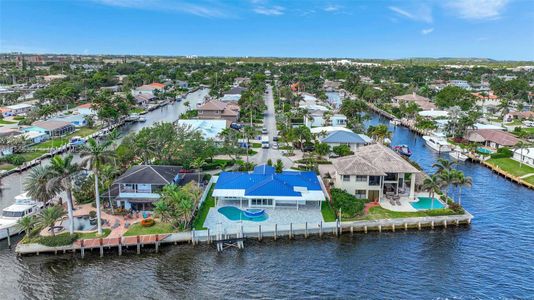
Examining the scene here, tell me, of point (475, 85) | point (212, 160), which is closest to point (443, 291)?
point (212, 160)

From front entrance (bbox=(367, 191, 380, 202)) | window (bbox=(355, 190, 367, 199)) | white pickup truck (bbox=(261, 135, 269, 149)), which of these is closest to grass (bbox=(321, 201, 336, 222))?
window (bbox=(355, 190, 367, 199))

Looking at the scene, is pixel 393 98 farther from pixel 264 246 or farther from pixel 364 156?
pixel 264 246

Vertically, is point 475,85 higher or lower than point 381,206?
higher

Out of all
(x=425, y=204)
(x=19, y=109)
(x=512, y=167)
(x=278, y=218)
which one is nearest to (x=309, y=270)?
(x=278, y=218)

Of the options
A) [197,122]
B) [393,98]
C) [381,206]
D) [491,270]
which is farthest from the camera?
[393,98]

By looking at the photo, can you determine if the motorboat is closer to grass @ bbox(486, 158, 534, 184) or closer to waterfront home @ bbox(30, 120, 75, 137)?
grass @ bbox(486, 158, 534, 184)

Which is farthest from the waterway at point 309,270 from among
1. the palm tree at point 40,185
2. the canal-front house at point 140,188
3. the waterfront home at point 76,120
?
the waterfront home at point 76,120

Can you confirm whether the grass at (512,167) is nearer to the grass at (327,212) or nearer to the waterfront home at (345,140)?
the waterfront home at (345,140)

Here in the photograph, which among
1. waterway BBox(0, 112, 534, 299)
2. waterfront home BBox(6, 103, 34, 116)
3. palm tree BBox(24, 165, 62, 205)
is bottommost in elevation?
waterway BBox(0, 112, 534, 299)

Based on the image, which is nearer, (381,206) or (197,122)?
(381,206)
